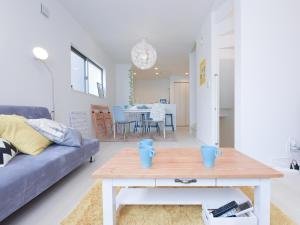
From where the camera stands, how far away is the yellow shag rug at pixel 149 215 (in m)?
1.20

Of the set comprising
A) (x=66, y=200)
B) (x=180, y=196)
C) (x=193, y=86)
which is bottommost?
(x=66, y=200)

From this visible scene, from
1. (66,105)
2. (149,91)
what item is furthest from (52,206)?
(149,91)

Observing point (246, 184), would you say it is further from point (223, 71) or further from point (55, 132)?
point (223, 71)

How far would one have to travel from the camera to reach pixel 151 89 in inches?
411

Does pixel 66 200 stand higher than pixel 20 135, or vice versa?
pixel 20 135

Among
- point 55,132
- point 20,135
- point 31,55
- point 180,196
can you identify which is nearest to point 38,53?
point 31,55

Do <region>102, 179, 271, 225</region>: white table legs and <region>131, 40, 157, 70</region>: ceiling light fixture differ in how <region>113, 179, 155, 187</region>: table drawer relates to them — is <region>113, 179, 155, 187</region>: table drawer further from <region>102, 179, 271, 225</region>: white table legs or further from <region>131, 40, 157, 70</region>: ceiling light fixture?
<region>131, 40, 157, 70</region>: ceiling light fixture

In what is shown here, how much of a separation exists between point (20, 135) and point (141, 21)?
320 centimetres

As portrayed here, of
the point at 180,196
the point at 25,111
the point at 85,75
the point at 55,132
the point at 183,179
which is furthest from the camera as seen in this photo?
the point at 85,75

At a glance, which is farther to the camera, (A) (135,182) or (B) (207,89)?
(B) (207,89)

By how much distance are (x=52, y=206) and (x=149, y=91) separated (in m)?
9.16

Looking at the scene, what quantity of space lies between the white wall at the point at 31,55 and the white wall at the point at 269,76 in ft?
8.31

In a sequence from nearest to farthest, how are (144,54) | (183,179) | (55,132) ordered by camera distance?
(183,179), (55,132), (144,54)

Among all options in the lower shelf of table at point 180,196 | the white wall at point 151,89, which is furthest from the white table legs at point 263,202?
the white wall at point 151,89
